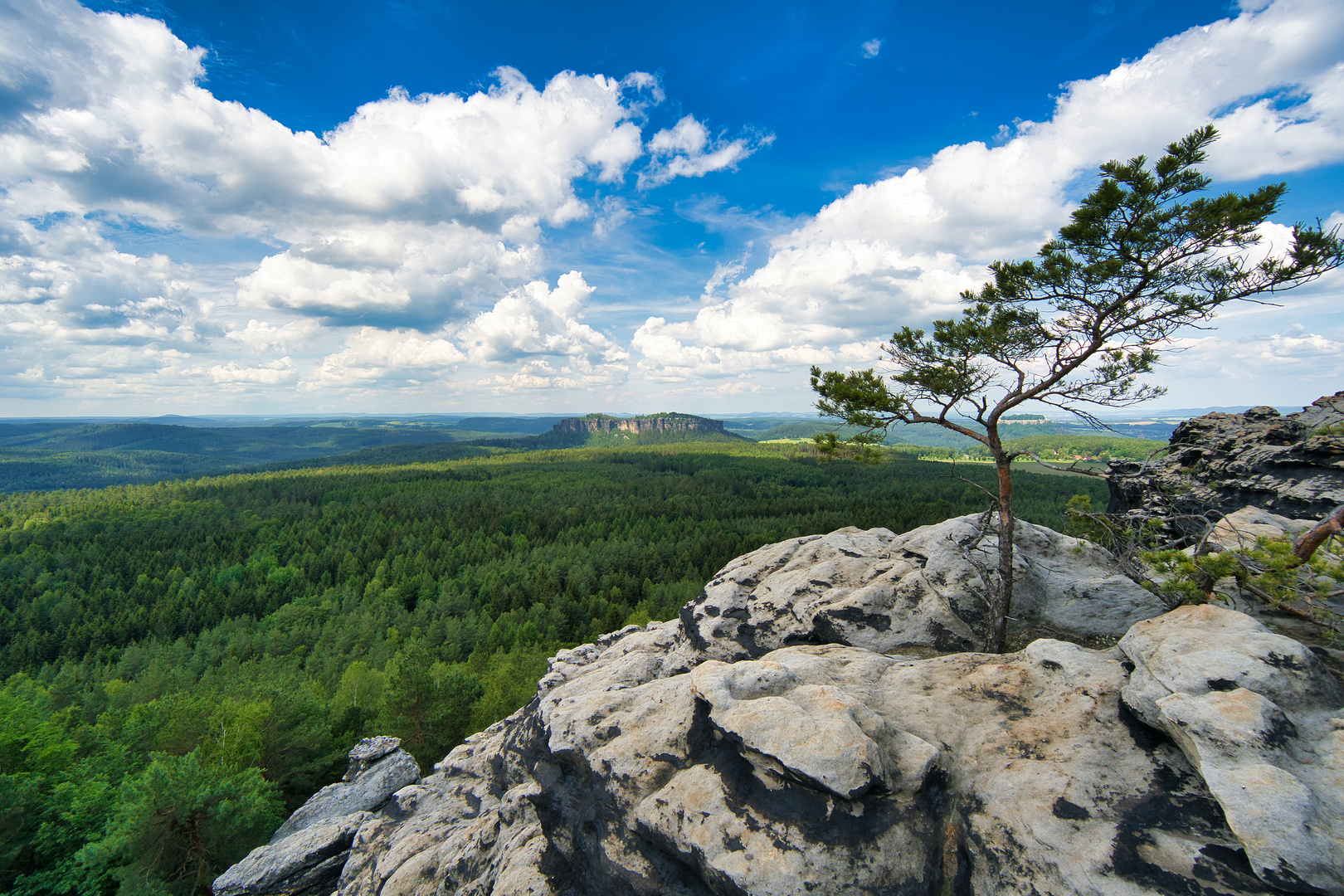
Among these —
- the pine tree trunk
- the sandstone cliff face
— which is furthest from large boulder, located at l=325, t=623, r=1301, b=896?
the pine tree trunk

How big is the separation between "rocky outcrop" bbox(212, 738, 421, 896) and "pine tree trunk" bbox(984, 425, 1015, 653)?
72.2 feet

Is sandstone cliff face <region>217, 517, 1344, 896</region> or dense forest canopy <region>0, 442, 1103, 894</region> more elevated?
sandstone cliff face <region>217, 517, 1344, 896</region>

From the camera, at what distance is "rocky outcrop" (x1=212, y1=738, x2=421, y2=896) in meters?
16.2

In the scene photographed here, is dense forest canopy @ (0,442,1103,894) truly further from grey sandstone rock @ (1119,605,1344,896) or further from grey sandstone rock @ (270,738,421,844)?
grey sandstone rock @ (1119,605,1344,896)

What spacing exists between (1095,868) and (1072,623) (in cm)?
1114

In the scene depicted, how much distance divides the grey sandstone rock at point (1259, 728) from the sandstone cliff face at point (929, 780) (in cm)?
3

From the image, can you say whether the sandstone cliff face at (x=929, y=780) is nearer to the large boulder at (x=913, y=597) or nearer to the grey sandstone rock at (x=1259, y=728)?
the grey sandstone rock at (x=1259, y=728)

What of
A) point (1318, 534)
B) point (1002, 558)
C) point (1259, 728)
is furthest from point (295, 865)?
point (1318, 534)

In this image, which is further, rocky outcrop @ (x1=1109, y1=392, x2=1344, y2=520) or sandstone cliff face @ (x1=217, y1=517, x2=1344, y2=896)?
rocky outcrop @ (x1=1109, y1=392, x2=1344, y2=520)

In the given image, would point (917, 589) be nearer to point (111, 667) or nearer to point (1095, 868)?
point (1095, 868)

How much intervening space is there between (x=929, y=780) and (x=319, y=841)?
785 inches

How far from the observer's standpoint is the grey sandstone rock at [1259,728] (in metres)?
6.57

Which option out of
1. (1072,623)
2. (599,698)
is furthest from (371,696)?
(1072,623)

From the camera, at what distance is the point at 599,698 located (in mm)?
14055
